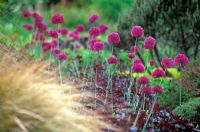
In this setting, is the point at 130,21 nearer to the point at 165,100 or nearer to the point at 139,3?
the point at 139,3

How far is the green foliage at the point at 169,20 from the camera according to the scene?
8023 mm

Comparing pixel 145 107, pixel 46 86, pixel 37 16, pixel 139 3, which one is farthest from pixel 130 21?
pixel 46 86

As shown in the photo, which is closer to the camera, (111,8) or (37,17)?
(37,17)

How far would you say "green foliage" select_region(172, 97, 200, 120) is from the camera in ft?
18.4

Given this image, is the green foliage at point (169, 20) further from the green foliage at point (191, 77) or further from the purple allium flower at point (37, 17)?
the green foliage at point (191, 77)

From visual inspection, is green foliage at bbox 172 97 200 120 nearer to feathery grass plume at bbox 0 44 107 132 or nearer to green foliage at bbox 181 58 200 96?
green foliage at bbox 181 58 200 96

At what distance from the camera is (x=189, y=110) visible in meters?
5.62

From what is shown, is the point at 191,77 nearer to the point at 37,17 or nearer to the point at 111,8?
the point at 37,17

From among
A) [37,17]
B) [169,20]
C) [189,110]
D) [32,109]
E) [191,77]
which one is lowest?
[189,110]

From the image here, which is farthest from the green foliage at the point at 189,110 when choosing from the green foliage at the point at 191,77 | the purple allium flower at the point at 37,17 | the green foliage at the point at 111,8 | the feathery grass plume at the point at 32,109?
the green foliage at the point at 111,8

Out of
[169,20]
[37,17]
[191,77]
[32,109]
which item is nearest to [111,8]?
[169,20]

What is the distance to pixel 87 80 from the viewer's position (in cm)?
618

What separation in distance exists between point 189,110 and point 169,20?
9.29 feet

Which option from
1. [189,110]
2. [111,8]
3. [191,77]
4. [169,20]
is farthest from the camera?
[111,8]
